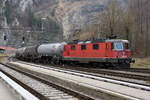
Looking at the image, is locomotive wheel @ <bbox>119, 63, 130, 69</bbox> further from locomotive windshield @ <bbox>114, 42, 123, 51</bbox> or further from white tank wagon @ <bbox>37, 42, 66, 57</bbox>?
white tank wagon @ <bbox>37, 42, 66, 57</bbox>

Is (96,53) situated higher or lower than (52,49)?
lower

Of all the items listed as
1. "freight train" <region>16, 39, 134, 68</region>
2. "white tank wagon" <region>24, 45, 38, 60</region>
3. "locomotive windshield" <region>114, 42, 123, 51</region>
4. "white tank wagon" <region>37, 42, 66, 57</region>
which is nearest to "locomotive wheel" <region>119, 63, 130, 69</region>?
"freight train" <region>16, 39, 134, 68</region>

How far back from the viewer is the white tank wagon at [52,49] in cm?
3484

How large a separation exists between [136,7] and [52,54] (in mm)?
29063

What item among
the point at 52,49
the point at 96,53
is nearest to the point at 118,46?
the point at 96,53

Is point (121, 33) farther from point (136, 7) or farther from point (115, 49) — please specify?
point (115, 49)

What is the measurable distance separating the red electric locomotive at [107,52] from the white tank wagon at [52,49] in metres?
6.66

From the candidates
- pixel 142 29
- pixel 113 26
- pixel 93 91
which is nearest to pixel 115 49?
pixel 93 91

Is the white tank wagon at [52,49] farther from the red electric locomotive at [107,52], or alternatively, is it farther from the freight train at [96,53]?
the red electric locomotive at [107,52]

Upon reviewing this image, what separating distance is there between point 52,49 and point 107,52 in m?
14.3

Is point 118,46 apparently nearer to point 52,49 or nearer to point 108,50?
point 108,50

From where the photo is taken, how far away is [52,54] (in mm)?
37250

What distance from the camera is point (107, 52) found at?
24656mm

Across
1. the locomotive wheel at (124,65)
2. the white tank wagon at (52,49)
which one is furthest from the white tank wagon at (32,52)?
the locomotive wheel at (124,65)
